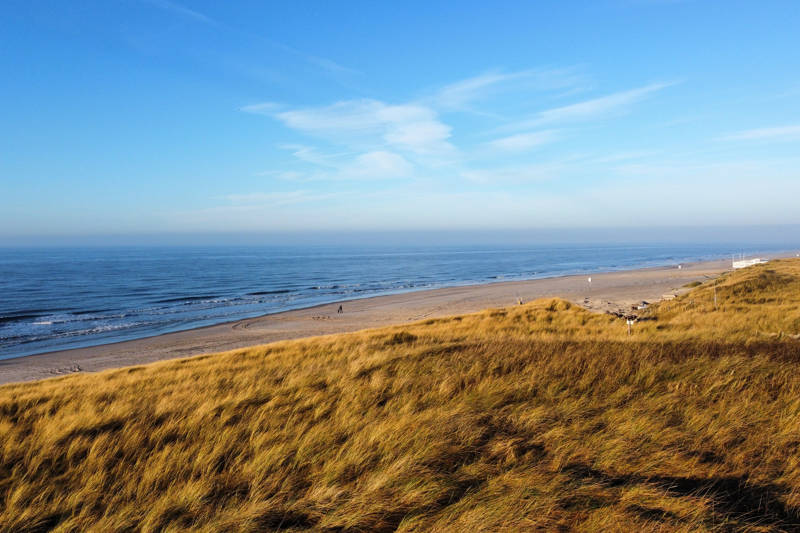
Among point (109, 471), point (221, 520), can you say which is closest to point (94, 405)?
point (109, 471)

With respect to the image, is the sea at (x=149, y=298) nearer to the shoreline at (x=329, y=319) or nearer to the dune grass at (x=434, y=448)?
the shoreline at (x=329, y=319)

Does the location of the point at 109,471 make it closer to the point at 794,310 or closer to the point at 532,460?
the point at 532,460

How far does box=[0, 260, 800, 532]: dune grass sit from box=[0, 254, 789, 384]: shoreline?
1455 centimetres

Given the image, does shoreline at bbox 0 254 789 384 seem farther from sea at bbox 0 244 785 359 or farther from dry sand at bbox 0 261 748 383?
sea at bbox 0 244 785 359

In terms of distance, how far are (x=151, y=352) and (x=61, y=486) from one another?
2003 centimetres

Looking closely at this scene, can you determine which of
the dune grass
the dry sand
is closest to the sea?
the dry sand

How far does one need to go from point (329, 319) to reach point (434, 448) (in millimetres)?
27208

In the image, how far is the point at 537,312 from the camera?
22.8 metres

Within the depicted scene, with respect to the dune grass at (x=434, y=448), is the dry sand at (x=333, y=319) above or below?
below

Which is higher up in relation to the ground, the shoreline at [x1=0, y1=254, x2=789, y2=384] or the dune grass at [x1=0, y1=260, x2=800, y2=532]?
the dune grass at [x1=0, y1=260, x2=800, y2=532]

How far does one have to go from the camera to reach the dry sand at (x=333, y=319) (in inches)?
812

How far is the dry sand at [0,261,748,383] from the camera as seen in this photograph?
20625 mm

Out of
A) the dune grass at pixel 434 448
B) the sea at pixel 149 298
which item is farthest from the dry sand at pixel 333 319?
the dune grass at pixel 434 448

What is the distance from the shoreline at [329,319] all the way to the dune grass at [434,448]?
1455cm
